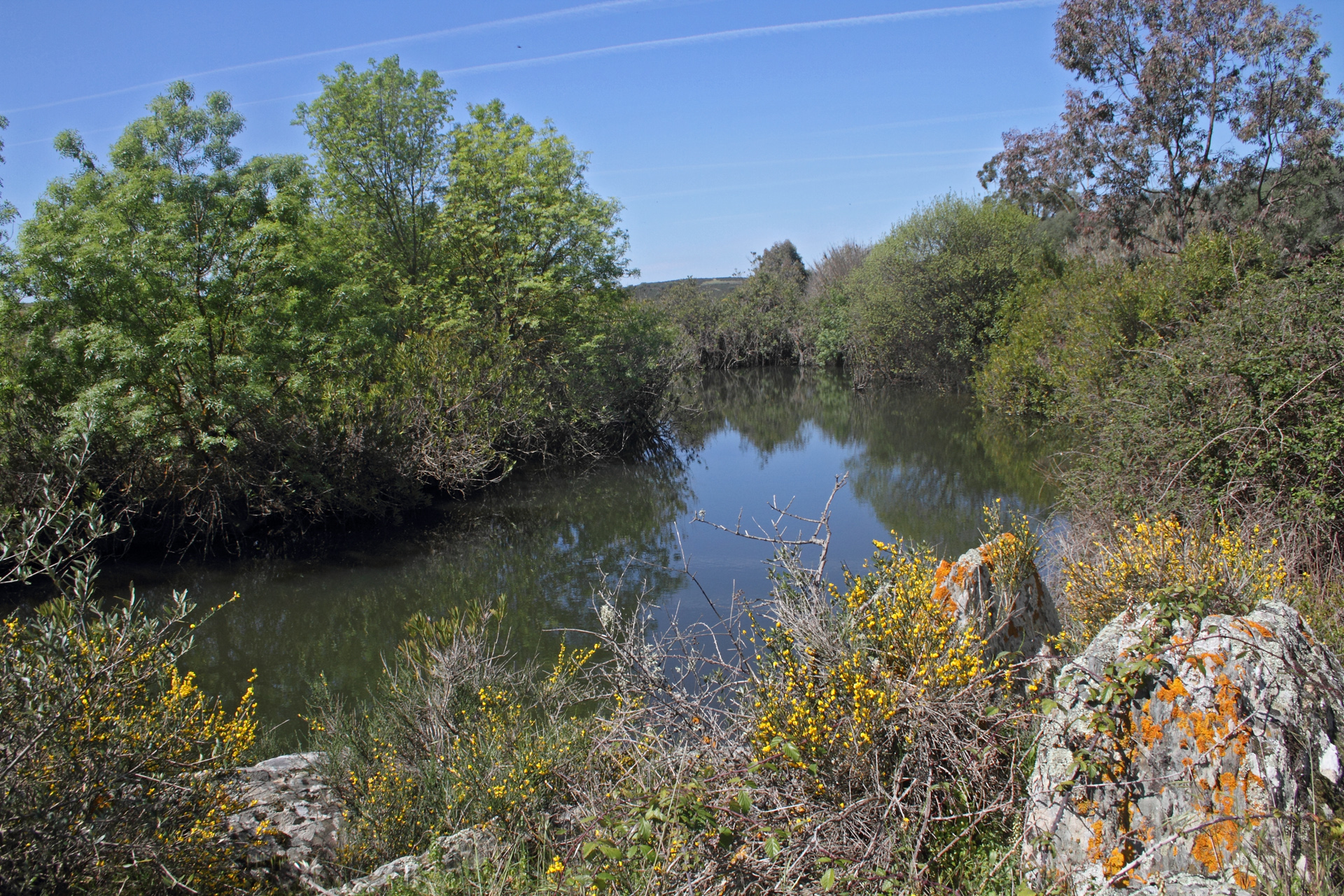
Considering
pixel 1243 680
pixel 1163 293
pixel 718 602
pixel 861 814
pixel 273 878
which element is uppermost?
pixel 1163 293

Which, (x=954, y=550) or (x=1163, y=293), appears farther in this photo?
(x=1163, y=293)

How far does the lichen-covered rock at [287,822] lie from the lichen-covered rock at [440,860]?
1.22 ft

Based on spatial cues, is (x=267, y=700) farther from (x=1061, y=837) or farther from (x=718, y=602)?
(x=1061, y=837)

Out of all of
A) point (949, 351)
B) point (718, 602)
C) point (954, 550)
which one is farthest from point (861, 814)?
point (949, 351)

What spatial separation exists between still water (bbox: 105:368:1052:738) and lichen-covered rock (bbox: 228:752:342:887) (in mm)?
2364

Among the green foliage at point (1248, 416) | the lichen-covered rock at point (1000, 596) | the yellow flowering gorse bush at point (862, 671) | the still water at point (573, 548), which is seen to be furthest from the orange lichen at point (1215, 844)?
the green foliage at point (1248, 416)

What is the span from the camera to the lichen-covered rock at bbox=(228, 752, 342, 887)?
4355mm

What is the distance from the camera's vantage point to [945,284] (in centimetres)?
3155

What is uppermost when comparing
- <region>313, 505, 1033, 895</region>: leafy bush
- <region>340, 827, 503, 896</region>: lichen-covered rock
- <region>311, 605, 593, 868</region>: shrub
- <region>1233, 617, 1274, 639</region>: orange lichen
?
<region>1233, 617, 1274, 639</region>: orange lichen

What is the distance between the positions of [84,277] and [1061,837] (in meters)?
12.6

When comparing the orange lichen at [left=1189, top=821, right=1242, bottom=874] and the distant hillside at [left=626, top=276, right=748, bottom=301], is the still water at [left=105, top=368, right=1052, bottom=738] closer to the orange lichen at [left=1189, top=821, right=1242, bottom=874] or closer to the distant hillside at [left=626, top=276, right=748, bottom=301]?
the orange lichen at [left=1189, top=821, right=1242, bottom=874]

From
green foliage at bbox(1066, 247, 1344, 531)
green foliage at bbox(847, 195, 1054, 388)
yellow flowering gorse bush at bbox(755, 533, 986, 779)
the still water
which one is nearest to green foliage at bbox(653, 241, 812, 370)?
green foliage at bbox(847, 195, 1054, 388)

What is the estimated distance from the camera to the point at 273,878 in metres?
4.28

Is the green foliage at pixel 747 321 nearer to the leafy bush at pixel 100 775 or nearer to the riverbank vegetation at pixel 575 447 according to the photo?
the riverbank vegetation at pixel 575 447
